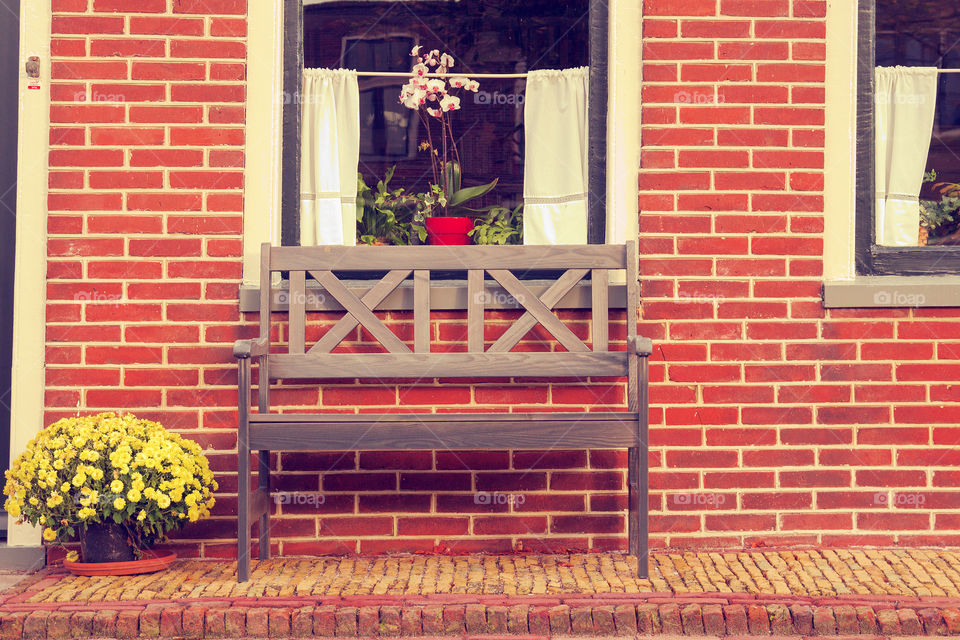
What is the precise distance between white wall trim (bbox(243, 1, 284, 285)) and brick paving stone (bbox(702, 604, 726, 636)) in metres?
2.28

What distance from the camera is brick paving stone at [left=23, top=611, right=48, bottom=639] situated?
347cm

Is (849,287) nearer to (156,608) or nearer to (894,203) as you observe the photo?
(894,203)

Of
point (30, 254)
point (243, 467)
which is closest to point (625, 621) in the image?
point (243, 467)

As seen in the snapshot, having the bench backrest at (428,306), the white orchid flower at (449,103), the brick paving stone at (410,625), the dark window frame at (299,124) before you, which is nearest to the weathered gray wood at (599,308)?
the bench backrest at (428,306)

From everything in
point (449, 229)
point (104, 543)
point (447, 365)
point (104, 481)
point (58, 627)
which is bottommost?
point (58, 627)

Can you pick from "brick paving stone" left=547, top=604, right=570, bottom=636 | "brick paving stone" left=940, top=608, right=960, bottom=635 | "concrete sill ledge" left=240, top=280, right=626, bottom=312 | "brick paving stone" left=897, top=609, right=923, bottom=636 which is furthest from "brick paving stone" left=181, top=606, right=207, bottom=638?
"brick paving stone" left=940, top=608, right=960, bottom=635

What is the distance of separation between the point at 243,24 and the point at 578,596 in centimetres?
274

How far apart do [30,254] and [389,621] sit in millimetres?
2246

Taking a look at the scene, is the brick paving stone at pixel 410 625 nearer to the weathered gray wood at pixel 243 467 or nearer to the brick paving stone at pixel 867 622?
the weathered gray wood at pixel 243 467

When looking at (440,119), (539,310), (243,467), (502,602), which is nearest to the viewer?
(502,602)

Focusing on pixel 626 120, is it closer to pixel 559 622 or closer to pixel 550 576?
pixel 550 576

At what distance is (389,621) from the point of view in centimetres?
349

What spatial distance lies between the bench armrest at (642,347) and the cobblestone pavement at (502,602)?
0.86 meters

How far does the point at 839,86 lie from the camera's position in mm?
4543
